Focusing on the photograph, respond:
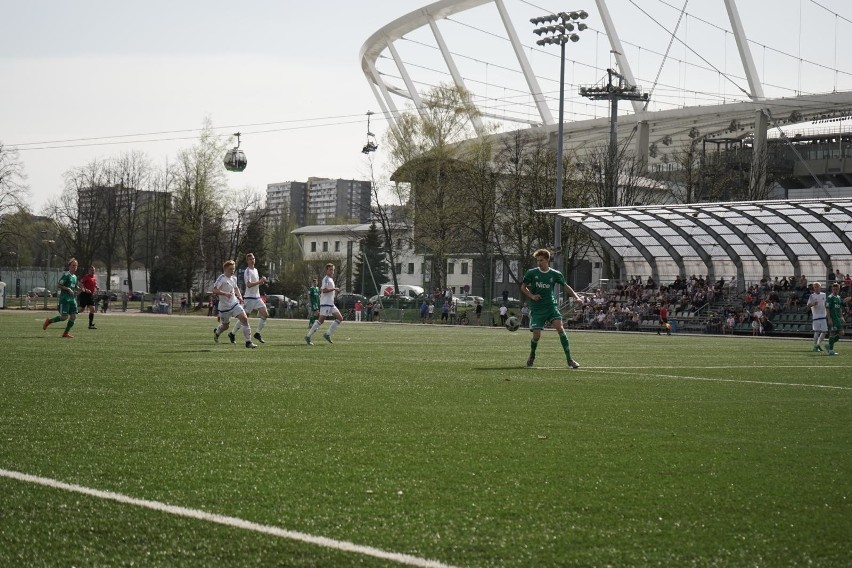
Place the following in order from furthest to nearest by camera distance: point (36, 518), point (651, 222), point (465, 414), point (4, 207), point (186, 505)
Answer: point (4, 207)
point (651, 222)
point (465, 414)
point (186, 505)
point (36, 518)

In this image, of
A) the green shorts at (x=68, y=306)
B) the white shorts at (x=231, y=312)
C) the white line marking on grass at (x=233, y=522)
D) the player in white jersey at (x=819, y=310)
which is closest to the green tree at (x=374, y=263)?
the player in white jersey at (x=819, y=310)

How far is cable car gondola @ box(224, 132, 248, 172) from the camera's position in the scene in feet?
176

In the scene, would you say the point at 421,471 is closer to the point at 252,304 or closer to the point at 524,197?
the point at 252,304

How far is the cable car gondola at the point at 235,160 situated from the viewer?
53.6m

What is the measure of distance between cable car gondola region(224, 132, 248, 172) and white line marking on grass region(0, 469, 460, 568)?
159 feet

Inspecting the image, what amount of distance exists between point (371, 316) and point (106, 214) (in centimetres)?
3587

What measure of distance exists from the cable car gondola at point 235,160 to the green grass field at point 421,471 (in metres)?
40.5

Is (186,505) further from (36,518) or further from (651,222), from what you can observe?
(651,222)

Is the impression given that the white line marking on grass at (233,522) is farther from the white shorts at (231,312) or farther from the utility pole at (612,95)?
the utility pole at (612,95)

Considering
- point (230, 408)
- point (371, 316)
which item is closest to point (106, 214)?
point (371, 316)

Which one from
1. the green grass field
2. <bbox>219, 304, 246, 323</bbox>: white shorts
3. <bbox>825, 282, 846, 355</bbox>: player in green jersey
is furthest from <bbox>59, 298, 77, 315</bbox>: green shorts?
<bbox>825, 282, 846, 355</bbox>: player in green jersey

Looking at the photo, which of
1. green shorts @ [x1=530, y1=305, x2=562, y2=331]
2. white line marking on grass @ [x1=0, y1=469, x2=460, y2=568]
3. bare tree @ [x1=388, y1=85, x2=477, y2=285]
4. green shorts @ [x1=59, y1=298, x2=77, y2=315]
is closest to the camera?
white line marking on grass @ [x1=0, y1=469, x2=460, y2=568]

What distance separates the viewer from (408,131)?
63125 millimetres

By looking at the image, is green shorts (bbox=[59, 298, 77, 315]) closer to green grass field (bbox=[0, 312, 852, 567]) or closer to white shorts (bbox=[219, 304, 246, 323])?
white shorts (bbox=[219, 304, 246, 323])
